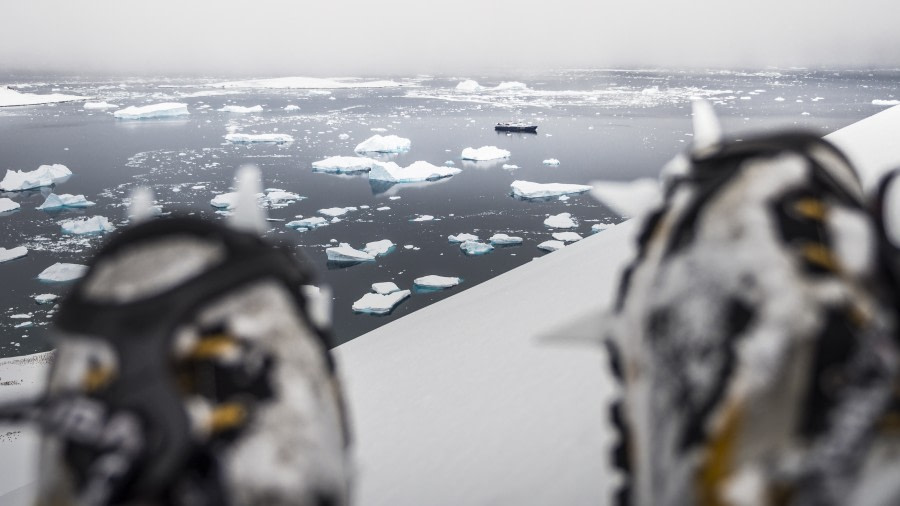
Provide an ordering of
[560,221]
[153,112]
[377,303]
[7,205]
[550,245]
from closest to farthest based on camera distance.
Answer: [377,303] < [550,245] < [560,221] < [7,205] < [153,112]

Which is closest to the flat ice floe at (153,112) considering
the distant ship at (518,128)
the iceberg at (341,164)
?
the iceberg at (341,164)

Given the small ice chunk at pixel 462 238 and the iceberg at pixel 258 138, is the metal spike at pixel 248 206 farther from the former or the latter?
the iceberg at pixel 258 138

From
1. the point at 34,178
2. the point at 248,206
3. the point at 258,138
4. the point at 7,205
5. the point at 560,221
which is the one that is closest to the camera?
the point at 248,206

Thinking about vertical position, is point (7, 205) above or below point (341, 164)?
below

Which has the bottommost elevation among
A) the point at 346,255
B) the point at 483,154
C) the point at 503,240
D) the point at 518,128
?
the point at 346,255

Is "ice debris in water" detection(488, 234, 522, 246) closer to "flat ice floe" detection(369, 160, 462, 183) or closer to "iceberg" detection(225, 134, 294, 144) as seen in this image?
"flat ice floe" detection(369, 160, 462, 183)

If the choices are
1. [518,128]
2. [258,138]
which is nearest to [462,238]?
[258,138]

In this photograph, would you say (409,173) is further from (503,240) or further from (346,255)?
(346,255)

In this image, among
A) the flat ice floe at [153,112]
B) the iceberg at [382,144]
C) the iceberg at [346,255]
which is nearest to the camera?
the iceberg at [346,255]
